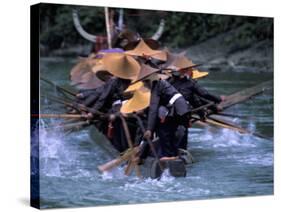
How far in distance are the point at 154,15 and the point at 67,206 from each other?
7.64ft

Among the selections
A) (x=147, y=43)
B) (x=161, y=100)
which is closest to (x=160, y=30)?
(x=147, y=43)

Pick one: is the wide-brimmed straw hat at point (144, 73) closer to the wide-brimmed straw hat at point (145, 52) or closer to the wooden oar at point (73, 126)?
the wide-brimmed straw hat at point (145, 52)

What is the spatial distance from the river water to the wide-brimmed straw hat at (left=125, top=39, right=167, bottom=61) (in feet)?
2.02

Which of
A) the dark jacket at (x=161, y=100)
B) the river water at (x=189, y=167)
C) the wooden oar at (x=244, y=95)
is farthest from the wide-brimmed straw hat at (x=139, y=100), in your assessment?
the wooden oar at (x=244, y=95)

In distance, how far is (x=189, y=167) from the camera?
1066cm

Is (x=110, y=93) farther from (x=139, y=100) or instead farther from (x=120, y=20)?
(x=120, y=20)

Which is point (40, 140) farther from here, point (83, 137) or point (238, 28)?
point (238, 28)

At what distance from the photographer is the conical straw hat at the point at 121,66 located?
1040 centimetres

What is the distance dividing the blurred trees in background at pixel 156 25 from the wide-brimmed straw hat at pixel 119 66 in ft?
0.95

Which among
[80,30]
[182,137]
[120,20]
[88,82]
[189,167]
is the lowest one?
[189,167]

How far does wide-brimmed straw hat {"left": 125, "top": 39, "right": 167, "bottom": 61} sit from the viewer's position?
10492 millimetres

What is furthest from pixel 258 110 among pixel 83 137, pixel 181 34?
pixel 83 137

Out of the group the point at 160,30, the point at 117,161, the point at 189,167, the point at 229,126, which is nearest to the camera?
the point at 117,161

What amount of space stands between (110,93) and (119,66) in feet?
1.02
